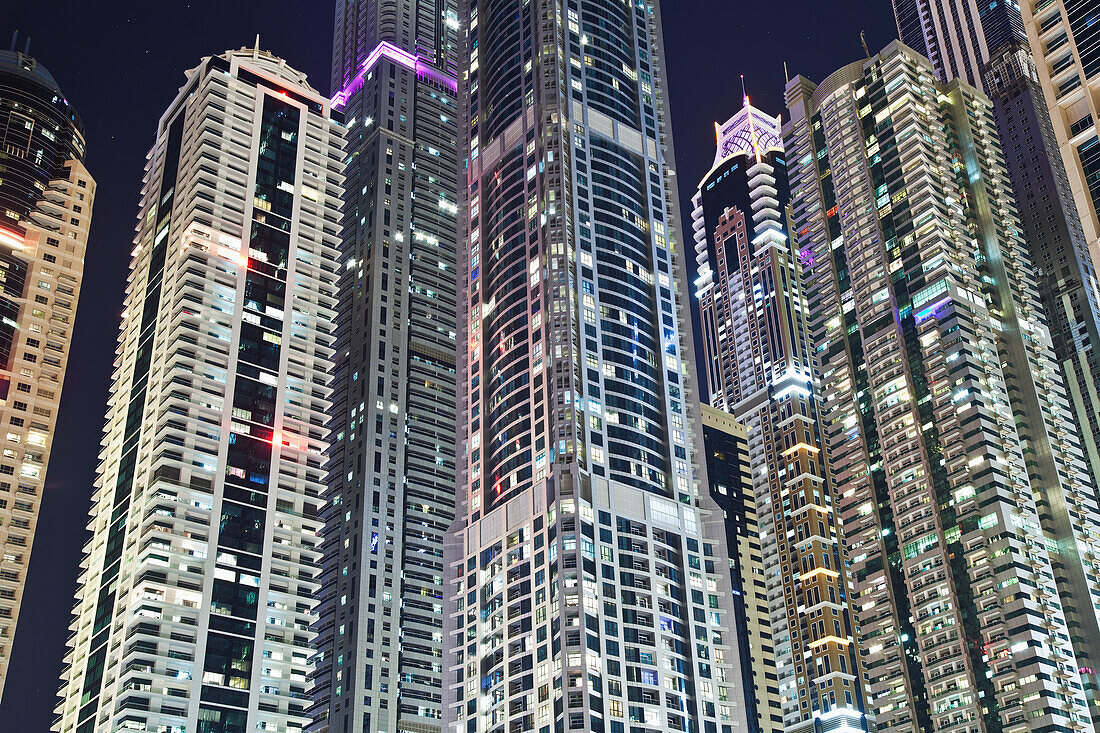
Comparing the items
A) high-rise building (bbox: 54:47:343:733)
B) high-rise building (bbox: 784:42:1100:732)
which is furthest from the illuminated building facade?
high-rise building (bbox: 784:42:1100:732)

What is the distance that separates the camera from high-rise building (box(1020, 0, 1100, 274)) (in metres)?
36.3

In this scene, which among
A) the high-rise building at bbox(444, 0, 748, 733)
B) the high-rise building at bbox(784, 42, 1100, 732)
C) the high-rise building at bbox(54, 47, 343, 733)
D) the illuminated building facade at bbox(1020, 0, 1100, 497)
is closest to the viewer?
the illuminated building facade at bbox(1020, 0, 1100, 497)

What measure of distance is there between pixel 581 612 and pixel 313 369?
218 feet

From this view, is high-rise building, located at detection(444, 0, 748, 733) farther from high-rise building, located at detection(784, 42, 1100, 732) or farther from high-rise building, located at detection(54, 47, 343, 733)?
high-rise building, located at detection(784, 42, 1100, 732)

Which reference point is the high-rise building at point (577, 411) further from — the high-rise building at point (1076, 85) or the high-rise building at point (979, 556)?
the high-rise building at point (1076, 85)

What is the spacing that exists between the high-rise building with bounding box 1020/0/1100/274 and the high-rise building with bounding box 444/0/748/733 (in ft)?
324

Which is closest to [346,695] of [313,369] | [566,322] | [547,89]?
[313,369]

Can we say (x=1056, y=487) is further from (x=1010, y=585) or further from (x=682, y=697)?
(x=682, y=697)

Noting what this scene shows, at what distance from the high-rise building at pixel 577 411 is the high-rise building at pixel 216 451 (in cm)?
2544

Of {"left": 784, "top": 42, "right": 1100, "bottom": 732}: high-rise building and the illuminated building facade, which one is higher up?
{"left": 784, "top": 42, "right": 1100, "bottom": 732}: high-rise building

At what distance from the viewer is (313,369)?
17912 centimetres

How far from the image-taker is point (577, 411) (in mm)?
148375

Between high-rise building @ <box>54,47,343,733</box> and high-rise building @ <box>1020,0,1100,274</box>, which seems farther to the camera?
high-rise building @ <box>54,47,343,733</box>

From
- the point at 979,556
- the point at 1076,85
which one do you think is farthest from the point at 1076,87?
the point at 979,556
